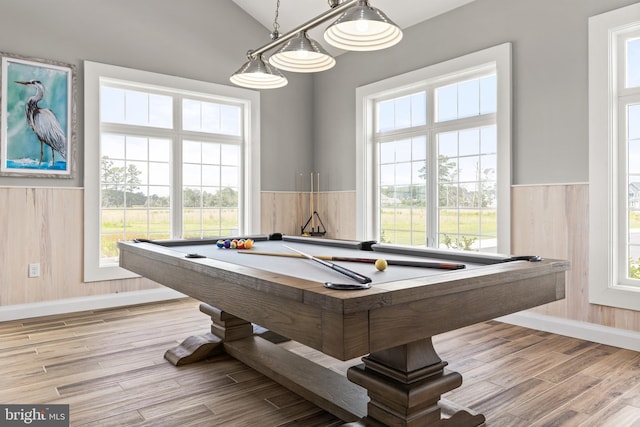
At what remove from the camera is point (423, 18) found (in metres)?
4.41

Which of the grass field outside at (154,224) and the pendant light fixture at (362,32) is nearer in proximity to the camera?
the pendant light fixture at (362,32)

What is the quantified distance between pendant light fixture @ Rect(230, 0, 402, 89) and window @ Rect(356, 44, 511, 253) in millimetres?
A: 1866

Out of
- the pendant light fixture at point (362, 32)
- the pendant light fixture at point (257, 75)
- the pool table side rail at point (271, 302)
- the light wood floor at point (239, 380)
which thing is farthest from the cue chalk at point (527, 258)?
the pendant light fixture at point (257, 75)

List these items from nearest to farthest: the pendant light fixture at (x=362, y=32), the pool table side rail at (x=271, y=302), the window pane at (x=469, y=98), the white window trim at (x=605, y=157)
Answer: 1. the pool table side rail at (x=271, y=302)
2. the pendant light fixture at (x=362, y=32)
3. the white window trim at (x=605, y=157)
4. the window pane at (x=469, y=98)

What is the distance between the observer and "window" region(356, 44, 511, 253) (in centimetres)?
390

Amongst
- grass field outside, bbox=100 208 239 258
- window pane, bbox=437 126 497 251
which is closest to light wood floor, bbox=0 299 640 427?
window pane, bbox=437 126 497 251

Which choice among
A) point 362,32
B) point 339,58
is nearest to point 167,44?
point 339,58

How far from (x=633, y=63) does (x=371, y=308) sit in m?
3.11

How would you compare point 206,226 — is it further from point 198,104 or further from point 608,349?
point 608,349

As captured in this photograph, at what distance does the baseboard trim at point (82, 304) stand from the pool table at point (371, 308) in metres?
1.87

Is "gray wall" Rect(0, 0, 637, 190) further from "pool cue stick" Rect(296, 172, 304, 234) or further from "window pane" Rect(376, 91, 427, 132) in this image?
"window pane" Rect(376, 91, 427, 132)

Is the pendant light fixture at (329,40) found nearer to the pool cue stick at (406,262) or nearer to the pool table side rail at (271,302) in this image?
the pool cue stick at (406,262)

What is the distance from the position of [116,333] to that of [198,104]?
269 cm

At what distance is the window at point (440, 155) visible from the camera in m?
3.90
